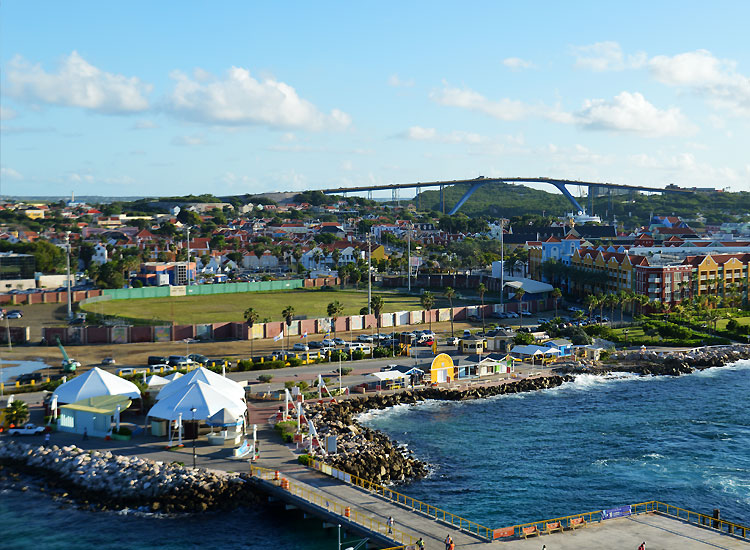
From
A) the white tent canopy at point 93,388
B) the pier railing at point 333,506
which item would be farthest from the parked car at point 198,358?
the pier railing at point 333,506

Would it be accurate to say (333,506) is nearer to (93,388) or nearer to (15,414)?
(93,388)

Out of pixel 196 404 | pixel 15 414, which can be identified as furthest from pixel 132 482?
pixel 15 414

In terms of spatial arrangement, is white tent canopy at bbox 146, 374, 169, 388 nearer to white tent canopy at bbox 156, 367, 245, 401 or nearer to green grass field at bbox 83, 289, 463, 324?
white tent canopy at bbox 156, 367, 245, 401

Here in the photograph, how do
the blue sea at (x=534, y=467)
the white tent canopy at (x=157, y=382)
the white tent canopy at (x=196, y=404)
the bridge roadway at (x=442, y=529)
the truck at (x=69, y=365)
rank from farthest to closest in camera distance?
the truck at (x=69, y=365) < the white tent canopy at (x=157, y=382) < the white tent canopy at (x=196, y=404) < the blue sea at (x=534, y=467) < the bridge roadway at (x=442, y=529)

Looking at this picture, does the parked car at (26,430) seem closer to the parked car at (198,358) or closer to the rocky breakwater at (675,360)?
the parked car at (198,358)

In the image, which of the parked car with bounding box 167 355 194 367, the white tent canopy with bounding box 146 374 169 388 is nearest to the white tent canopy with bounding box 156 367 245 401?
the white tent canopy with bounding box 146 374 169 388
